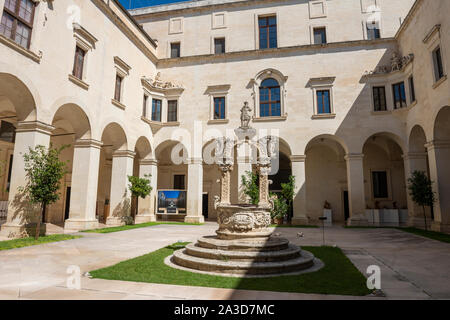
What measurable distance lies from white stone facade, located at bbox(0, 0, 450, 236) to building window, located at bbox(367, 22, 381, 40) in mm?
279

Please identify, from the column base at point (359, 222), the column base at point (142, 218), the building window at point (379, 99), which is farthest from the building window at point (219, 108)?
the column base at point (359, 222)

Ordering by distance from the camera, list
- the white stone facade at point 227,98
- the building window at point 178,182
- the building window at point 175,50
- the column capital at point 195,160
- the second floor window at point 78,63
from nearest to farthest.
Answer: the white stone facade at point 227,98 → the second floor window at point 78,63 → the column capital at point 195,160 → the building window at point 175,50 → the building window at point 178,182

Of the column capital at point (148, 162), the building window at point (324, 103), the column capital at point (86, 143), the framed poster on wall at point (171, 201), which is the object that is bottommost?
the framed poster on wall at point (171, 201)

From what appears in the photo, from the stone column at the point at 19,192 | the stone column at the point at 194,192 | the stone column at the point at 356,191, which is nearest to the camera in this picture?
the stone column at the point at 19,192

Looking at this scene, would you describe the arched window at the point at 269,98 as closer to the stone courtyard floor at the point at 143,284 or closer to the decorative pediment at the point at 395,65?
the decorative pediment at the point at 395,65

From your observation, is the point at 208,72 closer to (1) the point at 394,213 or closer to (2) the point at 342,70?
(2) the point at 342,70

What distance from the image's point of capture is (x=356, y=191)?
17.5 m

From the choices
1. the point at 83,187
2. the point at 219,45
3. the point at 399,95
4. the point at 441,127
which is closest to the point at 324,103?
the point at 399,95

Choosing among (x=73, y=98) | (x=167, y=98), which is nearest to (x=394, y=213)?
(x=167, y=98)

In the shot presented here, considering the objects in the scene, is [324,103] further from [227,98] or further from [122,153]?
[122,153]

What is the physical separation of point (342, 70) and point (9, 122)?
70.4 feet

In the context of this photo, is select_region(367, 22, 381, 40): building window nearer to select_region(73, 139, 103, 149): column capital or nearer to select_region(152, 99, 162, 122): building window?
select_region(152, 99, 162, 122): building window

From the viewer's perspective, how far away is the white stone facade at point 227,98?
12.9 meters

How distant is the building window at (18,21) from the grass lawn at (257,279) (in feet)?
32.4
